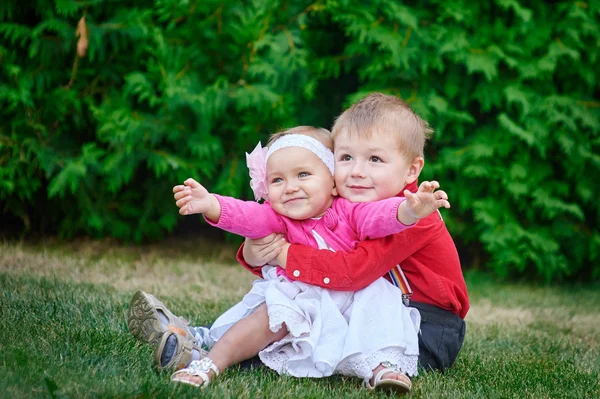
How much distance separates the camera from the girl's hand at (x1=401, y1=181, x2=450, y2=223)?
226 centimetres

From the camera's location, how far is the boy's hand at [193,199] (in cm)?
246

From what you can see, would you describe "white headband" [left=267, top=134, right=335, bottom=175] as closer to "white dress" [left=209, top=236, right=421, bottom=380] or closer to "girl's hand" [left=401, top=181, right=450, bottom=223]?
"white dress" [left=209, top=236, right=421, bottom=380]

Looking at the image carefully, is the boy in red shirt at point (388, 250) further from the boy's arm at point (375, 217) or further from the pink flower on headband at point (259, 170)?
the pink flower on headband at point (259, 170)

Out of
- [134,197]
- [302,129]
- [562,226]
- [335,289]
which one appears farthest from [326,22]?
[335,289]

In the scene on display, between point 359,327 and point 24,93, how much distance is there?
355cm

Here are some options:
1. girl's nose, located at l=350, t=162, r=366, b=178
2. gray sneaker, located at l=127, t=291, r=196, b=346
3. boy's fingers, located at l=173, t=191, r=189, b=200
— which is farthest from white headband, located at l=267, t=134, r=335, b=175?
gray sneaker, located at l=127, t=291, r=196, b=346

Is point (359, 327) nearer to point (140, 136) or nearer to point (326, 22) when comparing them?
point (140, 136)

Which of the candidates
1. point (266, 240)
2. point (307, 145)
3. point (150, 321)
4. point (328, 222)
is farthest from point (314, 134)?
point (150, 321)

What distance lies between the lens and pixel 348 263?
2539 millimetres

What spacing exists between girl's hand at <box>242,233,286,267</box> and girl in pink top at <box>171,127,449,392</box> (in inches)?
1.4

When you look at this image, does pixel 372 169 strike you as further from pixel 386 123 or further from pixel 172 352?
pixel 172 352

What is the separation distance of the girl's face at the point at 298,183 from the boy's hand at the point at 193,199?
29 cm

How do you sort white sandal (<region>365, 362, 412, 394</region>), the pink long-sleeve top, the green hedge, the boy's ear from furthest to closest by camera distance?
the green hedge
the boy's ear
the pink long-sleeve top
white sandal (<region>365, 362, 412, 394</region>)

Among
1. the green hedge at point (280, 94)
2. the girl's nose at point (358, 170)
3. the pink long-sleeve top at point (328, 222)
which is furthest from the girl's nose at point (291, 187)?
the green hedge at point (280, 94)
